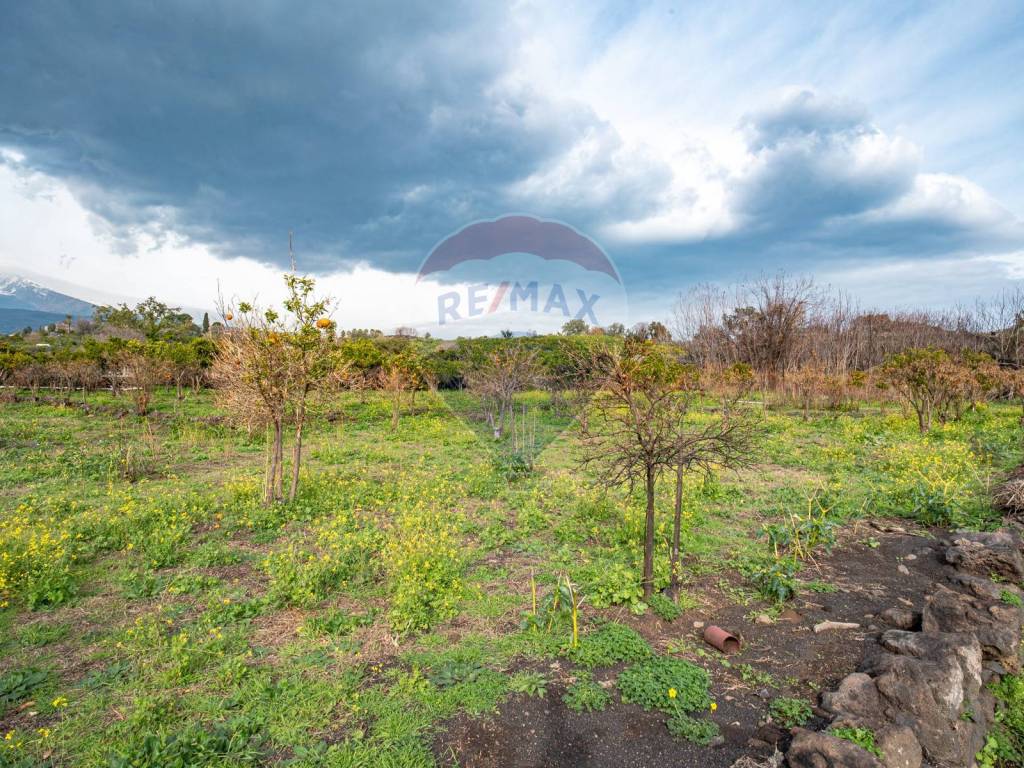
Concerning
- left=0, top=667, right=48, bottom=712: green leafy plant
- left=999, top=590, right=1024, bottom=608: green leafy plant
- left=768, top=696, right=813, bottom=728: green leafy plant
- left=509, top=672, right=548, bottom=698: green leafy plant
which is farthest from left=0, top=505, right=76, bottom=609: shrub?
left=999, top=590, right=1024, bottom=608: green leafy plant

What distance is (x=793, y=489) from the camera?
8422 mm

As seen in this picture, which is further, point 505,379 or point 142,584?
point 505,379

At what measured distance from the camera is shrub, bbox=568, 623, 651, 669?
3.78 meters

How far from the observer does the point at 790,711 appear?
3.22 metres

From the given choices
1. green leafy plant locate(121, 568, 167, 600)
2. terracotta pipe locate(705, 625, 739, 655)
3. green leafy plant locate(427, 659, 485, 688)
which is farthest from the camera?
green leafy plant locate(121, 568, 167, 600)

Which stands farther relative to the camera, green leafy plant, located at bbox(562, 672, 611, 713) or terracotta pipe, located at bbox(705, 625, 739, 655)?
terracotta pipe, located at bbox(705, 625, 739, 655)

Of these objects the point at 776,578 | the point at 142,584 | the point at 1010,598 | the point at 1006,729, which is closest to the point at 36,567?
the point at 142,584

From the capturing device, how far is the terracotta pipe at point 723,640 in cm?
393

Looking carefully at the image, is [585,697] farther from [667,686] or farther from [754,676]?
[754,676]

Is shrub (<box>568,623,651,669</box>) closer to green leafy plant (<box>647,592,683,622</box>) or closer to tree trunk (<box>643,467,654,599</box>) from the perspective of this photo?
green leafy plant (<box>647,592,683,622</box>)

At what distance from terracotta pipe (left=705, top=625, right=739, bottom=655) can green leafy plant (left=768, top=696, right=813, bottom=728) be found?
575 millimetres

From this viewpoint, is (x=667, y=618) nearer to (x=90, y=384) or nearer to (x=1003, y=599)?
(x=1003, y=599)

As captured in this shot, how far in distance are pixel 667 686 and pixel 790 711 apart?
75 centimetres

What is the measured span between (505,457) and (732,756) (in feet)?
25.6
